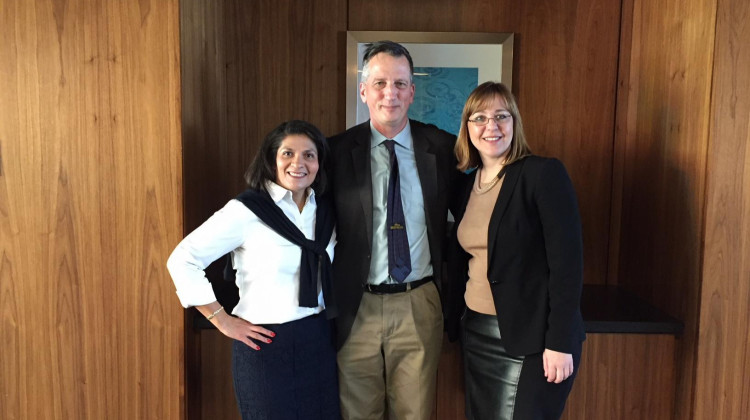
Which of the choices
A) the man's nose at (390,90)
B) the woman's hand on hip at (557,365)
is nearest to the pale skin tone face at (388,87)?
the man's nose at (390,90)

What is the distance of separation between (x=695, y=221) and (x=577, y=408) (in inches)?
33.7

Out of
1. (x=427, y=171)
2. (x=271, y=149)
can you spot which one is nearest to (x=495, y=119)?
(x=427, y=171)

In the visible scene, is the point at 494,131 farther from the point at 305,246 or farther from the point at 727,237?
the point at 727,237

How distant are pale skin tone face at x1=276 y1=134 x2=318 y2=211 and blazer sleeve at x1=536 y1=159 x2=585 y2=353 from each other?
0.71 meters

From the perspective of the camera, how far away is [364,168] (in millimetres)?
1974

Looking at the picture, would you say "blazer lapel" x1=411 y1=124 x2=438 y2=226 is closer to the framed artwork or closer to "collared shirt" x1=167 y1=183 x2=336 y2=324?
"collared shirt" x1=167 y1=183 x2=336 y2=324

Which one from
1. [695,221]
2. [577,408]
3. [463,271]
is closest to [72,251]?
[463,271]

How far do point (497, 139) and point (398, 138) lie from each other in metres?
0.39

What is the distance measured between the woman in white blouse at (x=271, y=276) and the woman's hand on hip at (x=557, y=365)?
0.73 metres

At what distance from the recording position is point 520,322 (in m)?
1.74

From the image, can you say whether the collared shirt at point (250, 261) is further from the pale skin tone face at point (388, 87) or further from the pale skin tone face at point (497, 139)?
the pale skin tone face at point (497, 139)

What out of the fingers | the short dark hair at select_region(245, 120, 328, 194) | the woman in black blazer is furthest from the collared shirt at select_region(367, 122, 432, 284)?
the fingers

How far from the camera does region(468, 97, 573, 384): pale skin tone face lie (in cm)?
170

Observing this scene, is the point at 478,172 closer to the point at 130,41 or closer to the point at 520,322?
the point at 520,322
